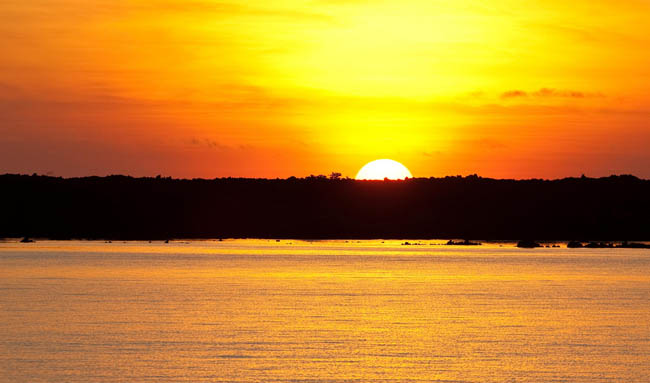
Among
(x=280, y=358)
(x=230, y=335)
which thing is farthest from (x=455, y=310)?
(x=280, y=358)

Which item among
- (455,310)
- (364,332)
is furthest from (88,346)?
(455,310)

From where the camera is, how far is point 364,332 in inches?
1240

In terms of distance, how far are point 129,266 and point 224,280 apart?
2082 cm

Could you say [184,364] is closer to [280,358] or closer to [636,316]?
[280,358]

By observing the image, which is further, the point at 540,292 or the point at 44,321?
the point at 540,292

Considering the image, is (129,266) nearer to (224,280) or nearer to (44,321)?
(224,280)

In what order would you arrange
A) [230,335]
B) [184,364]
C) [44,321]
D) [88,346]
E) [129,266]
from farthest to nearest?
[129,266], [44,321], [230,335], [88,346], [184,364]

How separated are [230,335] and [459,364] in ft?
27.1

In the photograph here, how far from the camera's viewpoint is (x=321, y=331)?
31703 millimetres

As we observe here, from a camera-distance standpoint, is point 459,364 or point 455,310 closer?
point 459,364

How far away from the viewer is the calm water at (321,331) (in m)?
24.5

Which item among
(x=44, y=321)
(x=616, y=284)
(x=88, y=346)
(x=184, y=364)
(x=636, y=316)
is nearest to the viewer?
(x=184, y=364)

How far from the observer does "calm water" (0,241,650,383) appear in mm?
24500

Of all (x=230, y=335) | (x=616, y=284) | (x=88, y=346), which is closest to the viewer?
(x=88, y=346)
